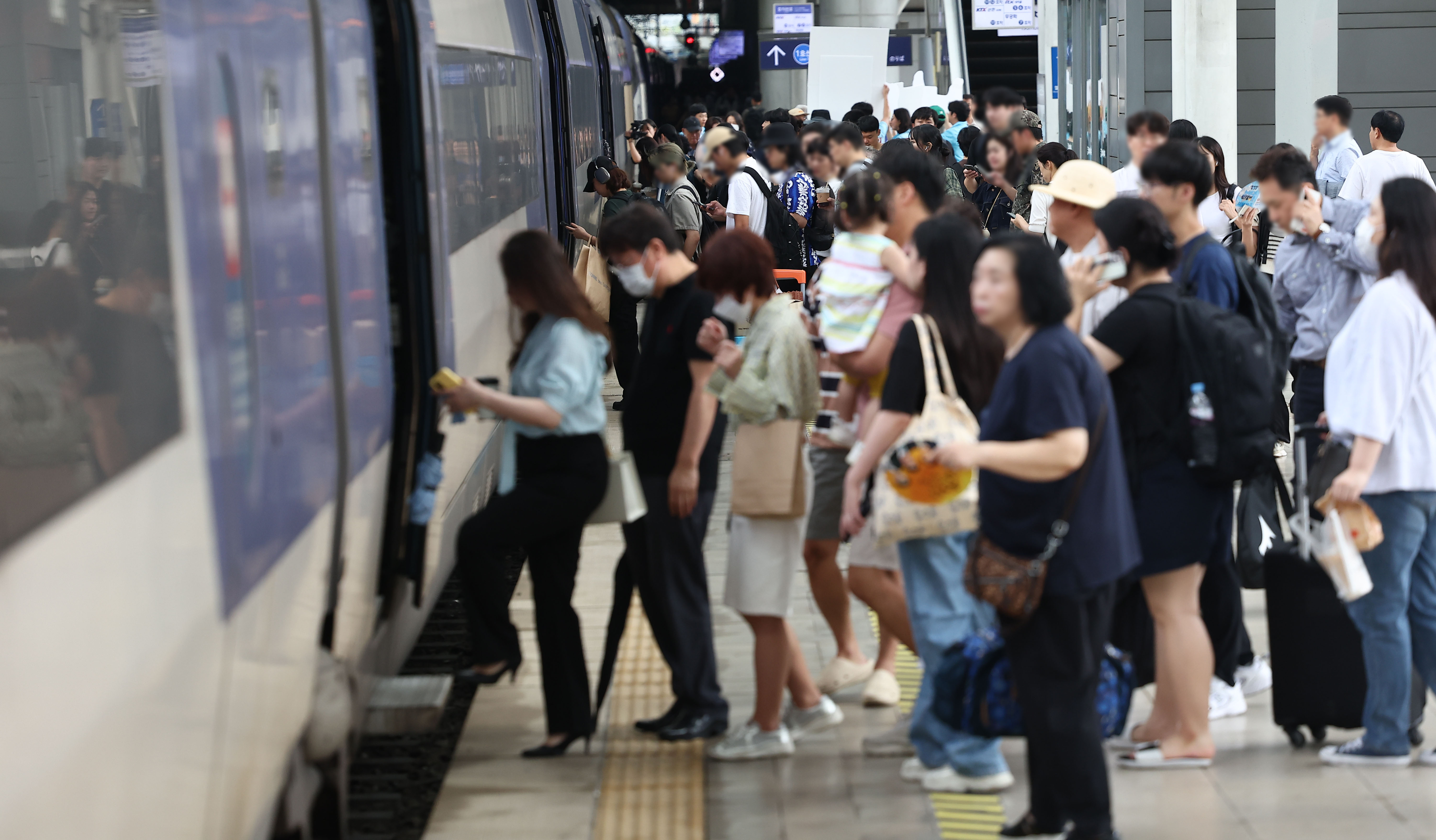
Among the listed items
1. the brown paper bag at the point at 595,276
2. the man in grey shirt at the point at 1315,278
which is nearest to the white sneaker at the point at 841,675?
the man in grey shirt at the point at 1315,278

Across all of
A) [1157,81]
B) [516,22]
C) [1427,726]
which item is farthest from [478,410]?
[1157,81]

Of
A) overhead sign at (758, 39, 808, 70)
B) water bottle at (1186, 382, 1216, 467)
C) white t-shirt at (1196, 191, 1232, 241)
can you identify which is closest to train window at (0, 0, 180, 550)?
water bottle at (1186, 382, 1216, 467)

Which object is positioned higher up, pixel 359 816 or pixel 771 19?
pixel 771 19

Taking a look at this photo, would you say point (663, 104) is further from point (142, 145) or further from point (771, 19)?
point (142, 145)

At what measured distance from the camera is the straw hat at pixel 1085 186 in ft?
15.4

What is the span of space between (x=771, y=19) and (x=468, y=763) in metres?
40.5

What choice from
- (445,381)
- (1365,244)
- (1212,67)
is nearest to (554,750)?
(445,381)

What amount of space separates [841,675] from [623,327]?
5.47 metres

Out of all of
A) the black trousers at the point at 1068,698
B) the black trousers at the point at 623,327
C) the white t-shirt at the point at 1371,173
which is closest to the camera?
the black trousers at the point at 1068,698

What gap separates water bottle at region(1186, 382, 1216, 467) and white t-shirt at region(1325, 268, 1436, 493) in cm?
32

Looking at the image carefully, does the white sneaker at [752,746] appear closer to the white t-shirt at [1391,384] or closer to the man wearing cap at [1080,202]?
the man wearing cap at [1080,202]

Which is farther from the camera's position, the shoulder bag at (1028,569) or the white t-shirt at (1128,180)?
the white t-shirt at (1128,180)

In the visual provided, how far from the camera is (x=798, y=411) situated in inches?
180

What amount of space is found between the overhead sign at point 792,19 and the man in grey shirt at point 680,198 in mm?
24985
